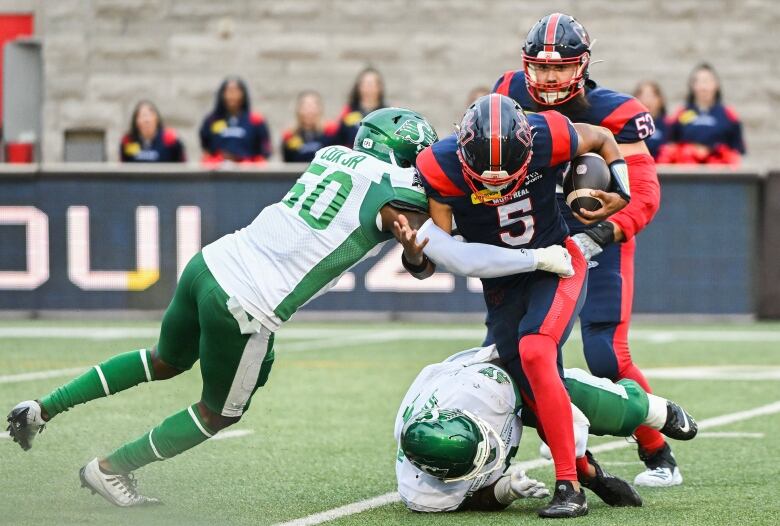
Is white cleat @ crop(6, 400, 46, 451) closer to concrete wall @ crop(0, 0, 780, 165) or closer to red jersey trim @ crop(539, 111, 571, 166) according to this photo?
red jersey trim @ crop(539, 111, 571, 166)

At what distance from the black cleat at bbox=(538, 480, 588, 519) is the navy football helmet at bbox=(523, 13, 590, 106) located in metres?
1.75

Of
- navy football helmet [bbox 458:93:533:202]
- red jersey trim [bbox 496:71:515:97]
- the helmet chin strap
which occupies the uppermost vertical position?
red jersey trim [bbox 496:71:515:97]

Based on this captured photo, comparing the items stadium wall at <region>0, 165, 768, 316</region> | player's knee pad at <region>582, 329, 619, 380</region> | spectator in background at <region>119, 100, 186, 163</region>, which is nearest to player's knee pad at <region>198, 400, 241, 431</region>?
player's knee pad at <region>582, 329, 619, 380</region>

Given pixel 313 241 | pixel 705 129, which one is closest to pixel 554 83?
pixel 313 241

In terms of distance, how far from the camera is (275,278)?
5445mm

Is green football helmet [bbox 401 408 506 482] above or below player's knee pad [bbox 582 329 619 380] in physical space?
below

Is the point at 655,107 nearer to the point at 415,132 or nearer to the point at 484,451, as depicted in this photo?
the point at 415,132

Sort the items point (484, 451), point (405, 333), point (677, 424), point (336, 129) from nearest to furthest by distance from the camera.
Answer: point (484, 451) < point (677, 424) < point (405, 333) < point (336, 129)

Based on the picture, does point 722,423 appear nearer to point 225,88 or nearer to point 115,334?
point 115,334

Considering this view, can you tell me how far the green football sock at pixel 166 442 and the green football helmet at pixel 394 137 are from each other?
1203 millimetres

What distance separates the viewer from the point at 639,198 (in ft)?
20.3

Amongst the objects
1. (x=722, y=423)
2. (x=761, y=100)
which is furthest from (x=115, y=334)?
(x=761, y=100)

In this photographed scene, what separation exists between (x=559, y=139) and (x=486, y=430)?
112cm

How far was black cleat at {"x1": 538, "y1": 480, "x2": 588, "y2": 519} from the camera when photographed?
5.21 meters
